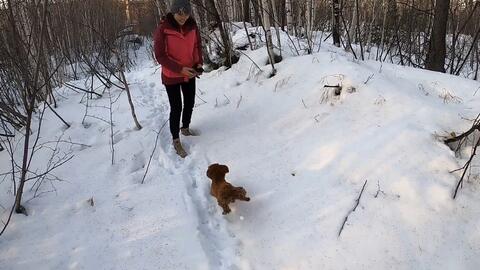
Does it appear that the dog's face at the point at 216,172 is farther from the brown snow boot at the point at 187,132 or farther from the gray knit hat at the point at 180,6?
the gray knit hat at the point at 180,6

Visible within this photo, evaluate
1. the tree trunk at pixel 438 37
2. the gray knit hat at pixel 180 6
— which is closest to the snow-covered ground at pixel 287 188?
the tree trunk at pixel 438 37

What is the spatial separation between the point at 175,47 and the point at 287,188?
183 cm

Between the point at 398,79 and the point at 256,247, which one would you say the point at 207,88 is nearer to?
the point at 398,79

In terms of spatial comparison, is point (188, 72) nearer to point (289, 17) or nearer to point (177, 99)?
point (177, 99)

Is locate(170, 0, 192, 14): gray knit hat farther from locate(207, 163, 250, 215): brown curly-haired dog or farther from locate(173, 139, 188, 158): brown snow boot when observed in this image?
locate(207, 163, 250, 215): brown curly-haired dog

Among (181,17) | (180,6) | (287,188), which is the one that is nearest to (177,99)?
(181,17)

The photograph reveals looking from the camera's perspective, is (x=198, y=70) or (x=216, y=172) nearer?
(x=216, y=172)

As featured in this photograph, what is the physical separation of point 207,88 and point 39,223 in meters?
3.55

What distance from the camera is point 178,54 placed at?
3885 millimetres

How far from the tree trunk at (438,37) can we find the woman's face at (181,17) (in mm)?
3492

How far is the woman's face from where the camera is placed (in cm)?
362

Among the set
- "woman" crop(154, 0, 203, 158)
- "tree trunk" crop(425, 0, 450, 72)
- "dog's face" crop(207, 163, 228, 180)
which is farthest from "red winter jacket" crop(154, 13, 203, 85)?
"tree trunk" crop(425, 0, 450, 72)

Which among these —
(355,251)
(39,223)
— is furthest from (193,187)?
(355,251)

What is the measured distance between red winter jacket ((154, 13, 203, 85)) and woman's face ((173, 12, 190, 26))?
37 millimetres
